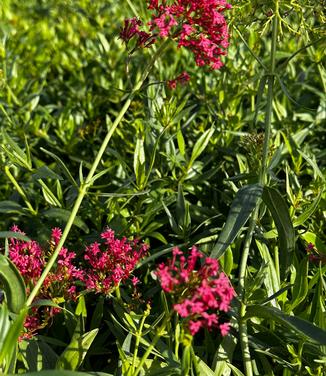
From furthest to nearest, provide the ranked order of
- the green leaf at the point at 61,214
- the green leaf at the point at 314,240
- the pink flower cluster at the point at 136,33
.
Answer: the green leaf at the point at 61,214 → the green leaf at the point at 314,240 → the pink flower cluster at the point at 136,33

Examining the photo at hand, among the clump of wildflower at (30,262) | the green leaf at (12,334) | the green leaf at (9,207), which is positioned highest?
the green leaf at (9,207)

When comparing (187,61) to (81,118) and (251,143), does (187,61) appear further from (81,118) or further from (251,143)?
(251,143)

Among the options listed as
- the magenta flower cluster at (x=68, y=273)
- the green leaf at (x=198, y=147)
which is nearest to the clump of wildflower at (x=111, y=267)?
the magenta flower cluster at (x=68, y=273)

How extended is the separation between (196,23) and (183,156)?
83 cm

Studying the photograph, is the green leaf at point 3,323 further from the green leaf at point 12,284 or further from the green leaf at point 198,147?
the green leaf at point 198,147

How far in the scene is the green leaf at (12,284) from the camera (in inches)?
58.0

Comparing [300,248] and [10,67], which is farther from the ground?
[10,67]

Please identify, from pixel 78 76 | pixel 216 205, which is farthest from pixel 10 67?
pixel 216 205

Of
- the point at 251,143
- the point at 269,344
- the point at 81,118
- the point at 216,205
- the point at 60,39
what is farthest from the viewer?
the point at 60,39

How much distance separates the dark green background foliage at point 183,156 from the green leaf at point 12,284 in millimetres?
306

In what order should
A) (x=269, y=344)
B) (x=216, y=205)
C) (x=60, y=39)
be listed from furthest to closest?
1. (x=60, y=39)
2. (x=216, y=205)
3. (x=269, y=344)

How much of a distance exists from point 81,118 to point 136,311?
5.03 ft

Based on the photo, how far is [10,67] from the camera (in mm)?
3254

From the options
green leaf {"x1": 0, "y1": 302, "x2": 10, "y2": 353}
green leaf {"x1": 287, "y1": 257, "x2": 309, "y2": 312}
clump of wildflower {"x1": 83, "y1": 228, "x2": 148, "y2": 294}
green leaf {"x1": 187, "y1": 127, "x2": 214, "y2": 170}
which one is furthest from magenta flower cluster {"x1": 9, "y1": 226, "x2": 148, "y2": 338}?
green leaf {"x1": 187, "y1": 127, "x2": 214, "y2": 170}
